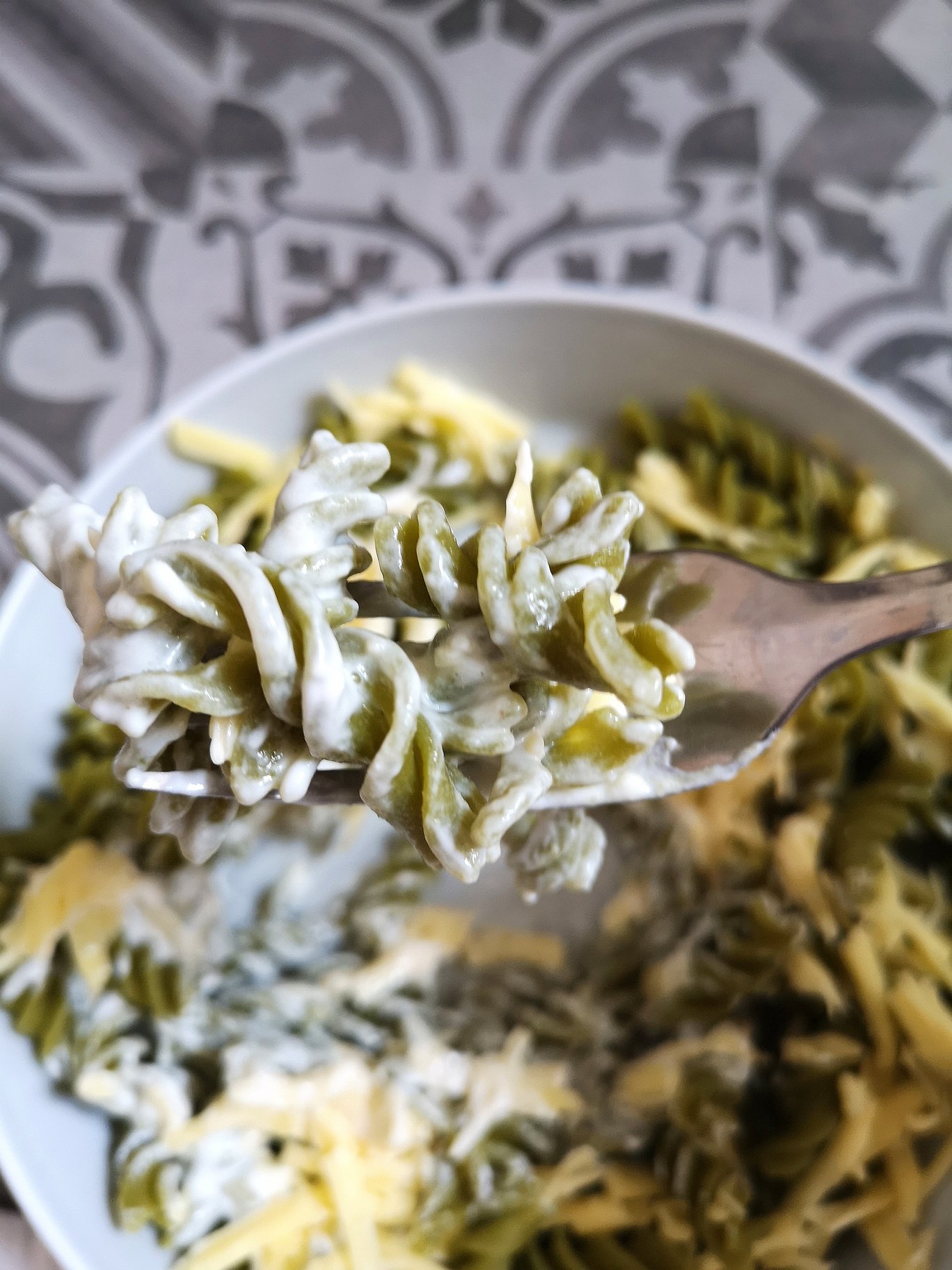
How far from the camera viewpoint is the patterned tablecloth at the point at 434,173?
0.99 m

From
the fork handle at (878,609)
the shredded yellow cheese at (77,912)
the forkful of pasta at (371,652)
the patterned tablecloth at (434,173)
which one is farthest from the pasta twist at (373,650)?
the patterned tablecloth at (434,173)

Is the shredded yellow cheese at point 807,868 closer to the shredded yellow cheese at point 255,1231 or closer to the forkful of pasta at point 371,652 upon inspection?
the forkful of pasta at point 371,652

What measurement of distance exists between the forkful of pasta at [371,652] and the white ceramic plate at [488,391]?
0.28 m

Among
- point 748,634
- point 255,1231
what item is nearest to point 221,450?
point 748,634

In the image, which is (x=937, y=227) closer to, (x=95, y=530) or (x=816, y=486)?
(x=816, y=486)

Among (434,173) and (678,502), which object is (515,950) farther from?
(434,173)

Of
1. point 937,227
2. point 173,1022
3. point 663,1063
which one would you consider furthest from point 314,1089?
point 937,227

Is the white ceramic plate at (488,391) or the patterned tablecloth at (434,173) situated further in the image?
the patterned tablecloth at (434,173)

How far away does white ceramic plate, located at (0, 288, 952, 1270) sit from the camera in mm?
784

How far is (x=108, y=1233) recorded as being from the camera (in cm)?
71

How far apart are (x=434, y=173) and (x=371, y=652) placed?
730 millimetres

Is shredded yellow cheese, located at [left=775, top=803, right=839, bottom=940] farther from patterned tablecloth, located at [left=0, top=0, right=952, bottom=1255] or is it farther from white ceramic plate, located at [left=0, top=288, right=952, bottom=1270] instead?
patterned tablecloth, located at [left=0, top=0, right=952, bottom=1255]

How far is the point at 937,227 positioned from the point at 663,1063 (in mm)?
842

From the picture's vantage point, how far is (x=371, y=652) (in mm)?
483
